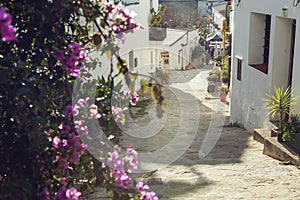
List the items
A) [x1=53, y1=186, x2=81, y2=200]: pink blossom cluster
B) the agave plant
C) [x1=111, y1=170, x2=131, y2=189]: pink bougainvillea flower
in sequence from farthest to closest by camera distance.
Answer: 1. the agave plant
2. [x1=111, y1=170, x2=131, y2=189]: pink bougainvillea flower
3. [x1=53, y1=186, x2=81, y2=200]: pink blossom cluster

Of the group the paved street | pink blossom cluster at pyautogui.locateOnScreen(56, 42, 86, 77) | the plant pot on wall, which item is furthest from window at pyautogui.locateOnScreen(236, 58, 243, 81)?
pink blossom cluster at pyautogui.locateOnScreen(56, 42, 86, 77)

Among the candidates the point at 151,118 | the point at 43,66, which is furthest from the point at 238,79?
the point at 43,66

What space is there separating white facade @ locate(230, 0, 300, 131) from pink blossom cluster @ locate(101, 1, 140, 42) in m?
6.18

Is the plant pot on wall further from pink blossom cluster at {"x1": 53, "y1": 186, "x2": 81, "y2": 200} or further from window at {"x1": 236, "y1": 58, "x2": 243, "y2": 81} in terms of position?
pink blossom cluster at {"x1": 53, "y1": 186, "x2": 81, "y2": 200}

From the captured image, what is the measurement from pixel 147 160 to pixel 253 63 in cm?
423

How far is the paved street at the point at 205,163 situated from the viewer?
560 centimetres

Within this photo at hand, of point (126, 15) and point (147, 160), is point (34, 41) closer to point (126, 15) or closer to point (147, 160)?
point (126, 15)

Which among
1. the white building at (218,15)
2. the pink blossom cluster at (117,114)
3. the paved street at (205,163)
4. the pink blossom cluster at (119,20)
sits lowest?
the paved street at (205,163)

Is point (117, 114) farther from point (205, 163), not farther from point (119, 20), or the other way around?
point (205, 163)

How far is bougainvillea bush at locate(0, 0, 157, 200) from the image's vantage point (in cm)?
181

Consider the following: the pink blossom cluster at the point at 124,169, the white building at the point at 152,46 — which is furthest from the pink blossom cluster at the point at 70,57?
the white building at the point at 152,46

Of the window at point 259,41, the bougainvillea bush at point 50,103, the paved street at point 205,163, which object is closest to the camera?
the bougainvillea bush at point 50,103

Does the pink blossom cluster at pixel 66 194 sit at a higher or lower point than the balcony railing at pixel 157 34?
lower

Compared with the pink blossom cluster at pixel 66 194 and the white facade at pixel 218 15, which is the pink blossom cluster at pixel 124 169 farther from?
the white facade at pixel 218 15
